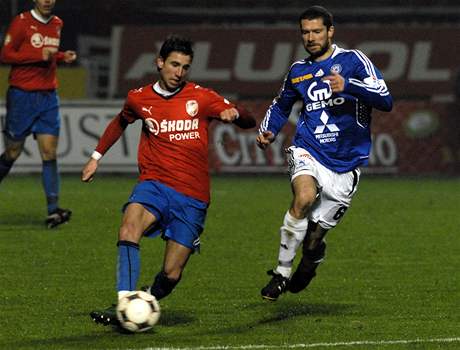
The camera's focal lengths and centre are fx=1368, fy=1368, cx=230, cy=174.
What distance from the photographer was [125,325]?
298 inches

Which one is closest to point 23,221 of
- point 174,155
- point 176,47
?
point 174,155

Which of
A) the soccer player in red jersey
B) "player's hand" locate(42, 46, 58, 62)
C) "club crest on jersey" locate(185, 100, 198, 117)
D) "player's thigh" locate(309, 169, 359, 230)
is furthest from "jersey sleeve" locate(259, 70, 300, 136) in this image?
"player's hand" locate(42, 46, 58, 62)

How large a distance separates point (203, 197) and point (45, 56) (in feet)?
18.0

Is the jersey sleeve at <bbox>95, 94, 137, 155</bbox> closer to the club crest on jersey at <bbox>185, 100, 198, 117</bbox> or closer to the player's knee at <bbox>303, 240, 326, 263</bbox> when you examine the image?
the club crest on jersey at <bbox>185, 100, 198, 117</bbox>

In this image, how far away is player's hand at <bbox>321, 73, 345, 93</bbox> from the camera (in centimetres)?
829

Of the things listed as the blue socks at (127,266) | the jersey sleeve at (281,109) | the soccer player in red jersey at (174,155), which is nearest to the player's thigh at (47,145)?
the jersey sleeve at (281,109)

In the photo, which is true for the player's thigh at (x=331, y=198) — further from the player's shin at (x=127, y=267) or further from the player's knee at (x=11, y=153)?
the player's knee at (x=11, y=153)

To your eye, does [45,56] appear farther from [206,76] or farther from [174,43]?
[206,76]

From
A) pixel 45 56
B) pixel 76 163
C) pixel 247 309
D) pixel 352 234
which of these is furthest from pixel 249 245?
pixel 76 163

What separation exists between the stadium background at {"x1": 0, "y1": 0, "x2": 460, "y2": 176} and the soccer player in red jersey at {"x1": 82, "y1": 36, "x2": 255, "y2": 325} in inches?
571

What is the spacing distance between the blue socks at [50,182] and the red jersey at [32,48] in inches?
30.8

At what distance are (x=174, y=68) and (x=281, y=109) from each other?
126 cm

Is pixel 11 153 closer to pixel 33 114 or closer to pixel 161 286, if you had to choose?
pixel 33 114

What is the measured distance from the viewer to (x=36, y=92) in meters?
13.8
